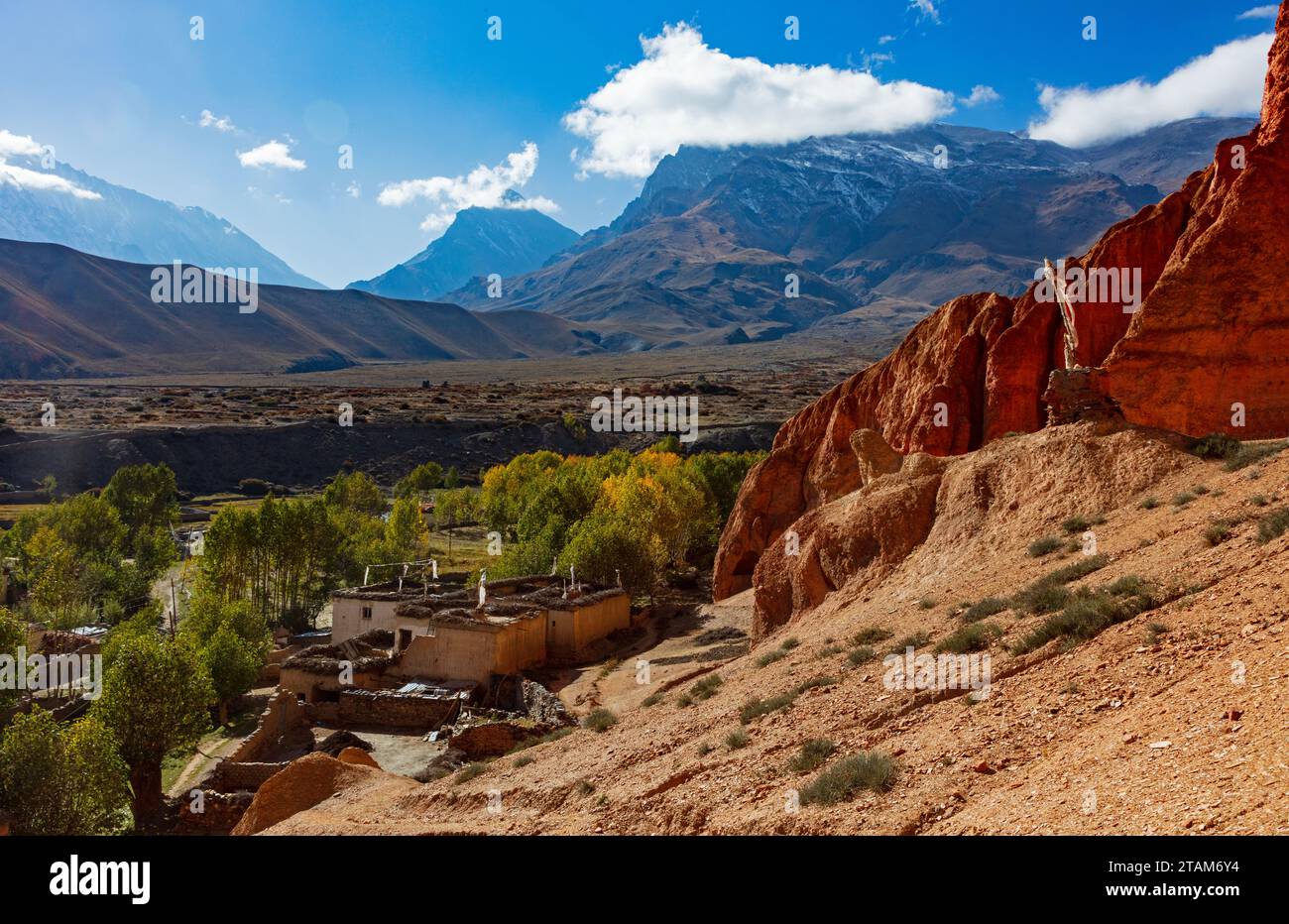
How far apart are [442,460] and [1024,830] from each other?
10853 cm

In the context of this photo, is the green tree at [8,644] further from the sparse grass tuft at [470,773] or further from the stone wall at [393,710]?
the sparse grass tuft at [470,773]

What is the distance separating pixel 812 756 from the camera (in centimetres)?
1187

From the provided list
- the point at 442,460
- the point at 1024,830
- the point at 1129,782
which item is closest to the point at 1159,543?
the point at 1129,782

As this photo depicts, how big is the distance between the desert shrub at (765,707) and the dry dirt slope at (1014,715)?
0.28 meters

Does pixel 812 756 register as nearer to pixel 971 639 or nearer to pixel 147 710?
pixel 971 639

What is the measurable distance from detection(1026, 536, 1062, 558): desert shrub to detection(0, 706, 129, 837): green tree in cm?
2266

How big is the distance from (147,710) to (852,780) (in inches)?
903

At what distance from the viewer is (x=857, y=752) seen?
37.2 feet

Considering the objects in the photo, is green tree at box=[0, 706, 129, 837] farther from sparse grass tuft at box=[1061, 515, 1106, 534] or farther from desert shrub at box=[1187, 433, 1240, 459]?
desert shrub at box=[1187, 433, 1240, 459]

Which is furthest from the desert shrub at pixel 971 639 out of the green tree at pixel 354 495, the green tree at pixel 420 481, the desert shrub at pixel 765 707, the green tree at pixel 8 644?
the green tree at pixel 420 481

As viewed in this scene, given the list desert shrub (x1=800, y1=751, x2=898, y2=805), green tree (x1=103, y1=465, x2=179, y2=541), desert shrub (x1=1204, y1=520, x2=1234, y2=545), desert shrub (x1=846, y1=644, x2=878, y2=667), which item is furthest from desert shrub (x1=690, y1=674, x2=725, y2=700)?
green tree (x1=103, y1=465, x2=179, y2=541)

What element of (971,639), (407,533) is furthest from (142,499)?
(971,639)

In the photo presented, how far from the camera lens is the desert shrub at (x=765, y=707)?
1504cm
